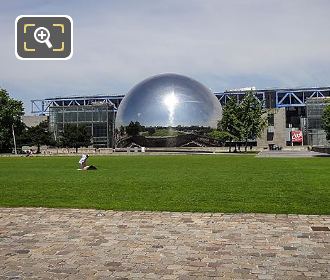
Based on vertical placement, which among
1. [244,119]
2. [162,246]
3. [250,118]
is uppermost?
[250,118]

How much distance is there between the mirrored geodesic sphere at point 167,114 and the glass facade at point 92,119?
2462 cm

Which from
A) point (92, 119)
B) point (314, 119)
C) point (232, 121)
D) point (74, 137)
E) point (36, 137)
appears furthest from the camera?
point (92, 119)

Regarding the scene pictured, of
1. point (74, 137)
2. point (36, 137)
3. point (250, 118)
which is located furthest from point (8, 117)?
point (250, 118)

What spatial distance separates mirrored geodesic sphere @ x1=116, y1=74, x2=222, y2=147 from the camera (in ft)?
252

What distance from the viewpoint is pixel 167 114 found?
255 ft

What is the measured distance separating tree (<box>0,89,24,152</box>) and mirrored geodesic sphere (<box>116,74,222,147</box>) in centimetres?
1780

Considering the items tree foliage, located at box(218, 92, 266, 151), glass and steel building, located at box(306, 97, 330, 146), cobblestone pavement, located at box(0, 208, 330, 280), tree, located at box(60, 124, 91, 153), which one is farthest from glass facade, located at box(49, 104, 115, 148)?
cobblestone pavement, located at box(0, 208, 330, 280)

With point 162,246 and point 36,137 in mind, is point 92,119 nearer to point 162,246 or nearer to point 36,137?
point 36,137

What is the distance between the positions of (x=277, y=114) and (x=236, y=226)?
317 feet

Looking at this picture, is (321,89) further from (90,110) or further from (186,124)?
(90,110)

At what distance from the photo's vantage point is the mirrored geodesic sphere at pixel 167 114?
7694cm

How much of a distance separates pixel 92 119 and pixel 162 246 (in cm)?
10096

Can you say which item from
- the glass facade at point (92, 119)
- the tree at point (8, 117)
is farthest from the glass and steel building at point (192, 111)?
the tree at point (8, 117)

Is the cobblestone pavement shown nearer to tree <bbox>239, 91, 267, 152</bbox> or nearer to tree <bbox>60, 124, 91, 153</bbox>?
tree <bbox>239, 91, 267, 152</bbox>
